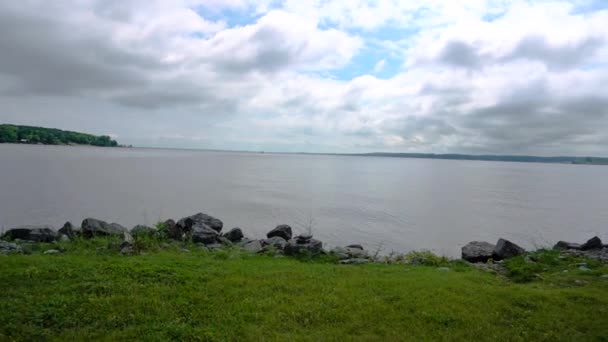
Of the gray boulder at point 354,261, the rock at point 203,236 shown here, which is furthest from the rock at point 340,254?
the rock at point 203,236

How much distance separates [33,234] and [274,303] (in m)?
11.3

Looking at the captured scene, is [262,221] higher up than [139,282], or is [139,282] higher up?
[139,282]

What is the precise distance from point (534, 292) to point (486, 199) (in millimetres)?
35806

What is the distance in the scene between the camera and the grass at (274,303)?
580cm

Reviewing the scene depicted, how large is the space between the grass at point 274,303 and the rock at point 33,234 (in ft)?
17.8

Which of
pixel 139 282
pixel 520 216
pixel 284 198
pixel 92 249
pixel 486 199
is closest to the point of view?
pixel 139 282

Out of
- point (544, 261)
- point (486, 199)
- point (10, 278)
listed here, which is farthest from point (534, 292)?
point (486, 199)

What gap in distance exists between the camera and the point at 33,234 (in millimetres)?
13695

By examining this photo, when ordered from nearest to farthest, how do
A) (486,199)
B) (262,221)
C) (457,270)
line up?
(457,270) → (262,221) → (486,199)

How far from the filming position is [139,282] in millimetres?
7504

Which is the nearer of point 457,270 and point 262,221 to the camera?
point 457,270

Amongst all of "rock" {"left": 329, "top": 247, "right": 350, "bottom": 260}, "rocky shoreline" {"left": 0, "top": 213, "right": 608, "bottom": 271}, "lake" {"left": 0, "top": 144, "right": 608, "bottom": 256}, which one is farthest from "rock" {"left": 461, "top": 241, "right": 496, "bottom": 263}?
"rock" {"left": 329, "top": 247, "right": 350, "bottom": 260}

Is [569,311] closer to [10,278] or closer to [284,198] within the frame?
[10,278]

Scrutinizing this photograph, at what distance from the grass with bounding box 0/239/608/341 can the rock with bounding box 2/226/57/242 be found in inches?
214
